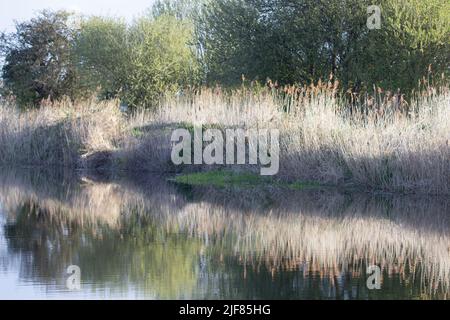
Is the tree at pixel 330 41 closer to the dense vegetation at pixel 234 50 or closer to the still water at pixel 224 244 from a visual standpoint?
the dense vegetation at pixel 234 50

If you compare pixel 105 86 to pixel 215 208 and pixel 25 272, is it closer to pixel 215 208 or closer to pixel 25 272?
pixel 215 208

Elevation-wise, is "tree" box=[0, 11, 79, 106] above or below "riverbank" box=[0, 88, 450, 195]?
above

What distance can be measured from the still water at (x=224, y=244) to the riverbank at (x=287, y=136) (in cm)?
84

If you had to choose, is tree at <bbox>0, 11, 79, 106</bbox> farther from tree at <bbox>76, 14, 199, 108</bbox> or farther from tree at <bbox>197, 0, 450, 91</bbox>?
tree at <bbox>197, 0, 450, 91</bbox>

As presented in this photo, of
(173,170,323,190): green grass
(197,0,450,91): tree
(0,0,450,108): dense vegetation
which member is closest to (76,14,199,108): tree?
(0,0,450,108): dense vegetation

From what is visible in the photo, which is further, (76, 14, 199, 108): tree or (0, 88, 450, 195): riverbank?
(76, 14, 199, 108): tree

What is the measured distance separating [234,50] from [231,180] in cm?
984

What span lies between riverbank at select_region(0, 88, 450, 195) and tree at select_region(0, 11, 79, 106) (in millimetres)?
6003

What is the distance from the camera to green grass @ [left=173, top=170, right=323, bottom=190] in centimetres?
1792

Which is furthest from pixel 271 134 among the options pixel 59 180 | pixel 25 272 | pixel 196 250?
pixel 25 272

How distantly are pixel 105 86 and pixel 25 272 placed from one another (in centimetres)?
2792

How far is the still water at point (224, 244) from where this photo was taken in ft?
27.9

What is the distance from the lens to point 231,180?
63.0 ft

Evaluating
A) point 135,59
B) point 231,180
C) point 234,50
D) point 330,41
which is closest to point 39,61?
point 135,59
